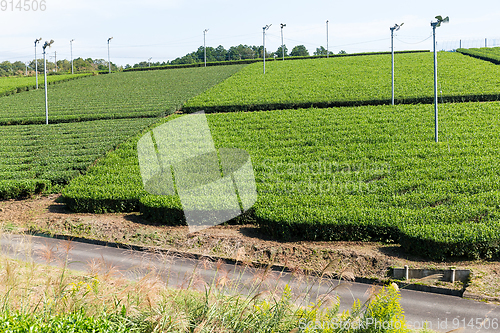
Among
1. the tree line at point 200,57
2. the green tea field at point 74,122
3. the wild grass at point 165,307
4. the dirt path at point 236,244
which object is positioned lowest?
the dirt path at point 236,244

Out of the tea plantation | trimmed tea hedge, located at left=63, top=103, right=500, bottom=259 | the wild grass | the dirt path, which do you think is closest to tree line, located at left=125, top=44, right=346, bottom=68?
the tea plantation

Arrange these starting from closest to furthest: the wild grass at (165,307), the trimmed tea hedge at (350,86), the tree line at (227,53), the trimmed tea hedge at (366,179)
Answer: the wild grass at (165,307) → the trimmed tea hedge at (366,179) → the trimmed tea hedge at (350,86) → the tree line at (227,53)

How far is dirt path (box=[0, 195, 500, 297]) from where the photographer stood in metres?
9.73

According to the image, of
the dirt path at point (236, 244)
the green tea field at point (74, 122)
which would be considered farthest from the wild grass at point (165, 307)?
the green tea field at point (74, 122)

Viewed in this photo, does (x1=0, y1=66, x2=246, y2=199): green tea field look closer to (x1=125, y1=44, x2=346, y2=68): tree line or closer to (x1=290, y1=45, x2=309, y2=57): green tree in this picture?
(x1=125, y1=44, x2=346, y2=68): tree line

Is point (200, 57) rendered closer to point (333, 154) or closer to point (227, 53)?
point (227, 53)

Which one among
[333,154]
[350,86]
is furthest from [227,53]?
[333,154]

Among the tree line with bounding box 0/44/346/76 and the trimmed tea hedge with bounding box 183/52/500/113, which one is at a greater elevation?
the tree line with bounding box 0/44/346/76

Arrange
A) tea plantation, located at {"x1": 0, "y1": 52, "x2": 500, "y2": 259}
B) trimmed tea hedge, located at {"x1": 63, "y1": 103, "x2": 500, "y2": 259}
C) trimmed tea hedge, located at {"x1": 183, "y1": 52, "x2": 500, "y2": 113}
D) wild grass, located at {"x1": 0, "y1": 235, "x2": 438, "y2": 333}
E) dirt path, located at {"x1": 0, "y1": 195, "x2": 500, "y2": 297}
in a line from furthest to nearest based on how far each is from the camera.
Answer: trimmed tea hedge, located at {"x1": 183, "y1": 52, "x2": 500, "y2": 113}, tea plantation, located at {"x1": 0, "y1": 52, "x2": 500, "y2": 259}, trimmed tea hedge, located at {"x1": 63, "y1": 103, "x2": 500, "y2": 259}, dirt path, located at {"x1": 0, "y1": 195, "x2": 500, "y2": 297}, wild grass, located at {"x1": 0, "y1": 235, "x2": 438, "y2": 333}

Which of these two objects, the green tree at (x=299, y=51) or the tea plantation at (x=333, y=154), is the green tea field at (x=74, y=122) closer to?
the tea plantation at (x=333, y=154)

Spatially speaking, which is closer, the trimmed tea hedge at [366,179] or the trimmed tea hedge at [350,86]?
the trimmed tea hedge at [366,179]

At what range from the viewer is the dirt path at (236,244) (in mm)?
9733

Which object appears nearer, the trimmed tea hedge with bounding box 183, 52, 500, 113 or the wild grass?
the wild grass

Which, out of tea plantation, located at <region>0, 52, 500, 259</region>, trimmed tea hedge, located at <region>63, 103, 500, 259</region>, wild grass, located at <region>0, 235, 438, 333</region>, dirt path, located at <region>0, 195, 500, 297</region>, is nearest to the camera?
wild grass, located at <region>0, 235, 438, 333</region>
